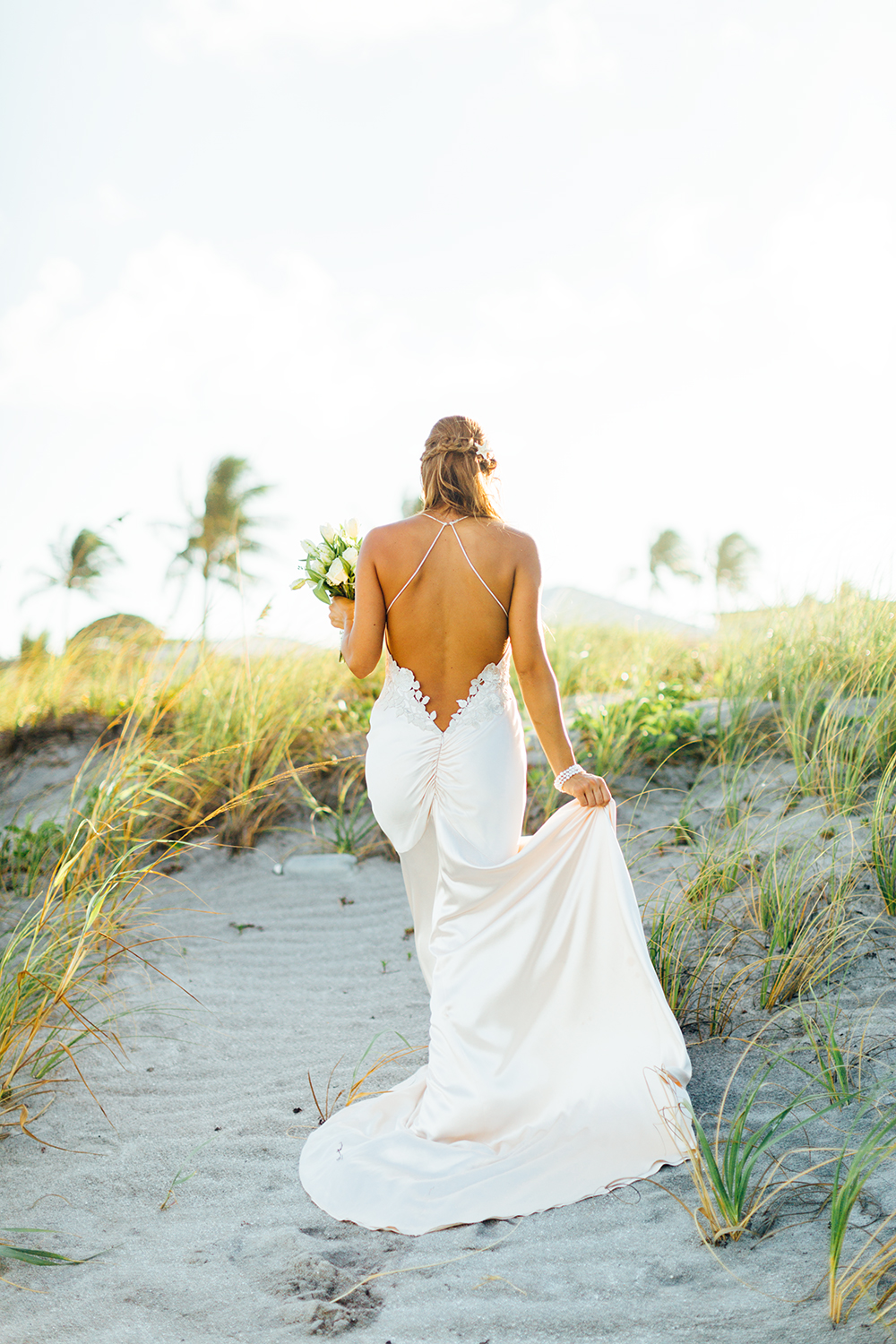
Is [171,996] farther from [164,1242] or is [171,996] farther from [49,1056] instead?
[164,1242]

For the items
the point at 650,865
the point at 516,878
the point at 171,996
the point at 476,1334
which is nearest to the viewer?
the point at 476,1334

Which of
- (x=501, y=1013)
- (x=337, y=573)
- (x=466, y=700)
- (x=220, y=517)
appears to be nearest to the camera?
(x=501, y=1013)

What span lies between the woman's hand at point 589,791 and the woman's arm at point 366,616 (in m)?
0.80

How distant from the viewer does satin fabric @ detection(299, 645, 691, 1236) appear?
2.51 metres

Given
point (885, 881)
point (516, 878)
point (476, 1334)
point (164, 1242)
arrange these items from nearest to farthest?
point (476, 1334), point (164, 1242), point (516, 878), point (885, 881)

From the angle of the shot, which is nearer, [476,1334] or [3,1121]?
[476,1334]

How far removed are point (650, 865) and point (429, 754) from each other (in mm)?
2076

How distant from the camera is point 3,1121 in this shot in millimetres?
3018

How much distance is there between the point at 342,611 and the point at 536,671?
843mm

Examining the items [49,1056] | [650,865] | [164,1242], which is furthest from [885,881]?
[49,1056]

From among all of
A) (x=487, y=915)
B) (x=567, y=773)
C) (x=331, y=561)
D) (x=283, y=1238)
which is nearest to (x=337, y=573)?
(x=331, y=561)

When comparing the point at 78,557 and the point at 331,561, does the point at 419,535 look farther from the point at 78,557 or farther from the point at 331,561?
the point at 78,557

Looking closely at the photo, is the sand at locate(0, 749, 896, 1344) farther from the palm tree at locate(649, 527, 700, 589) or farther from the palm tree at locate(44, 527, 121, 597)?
the palm tree at locate(649, 527, 700, 589)

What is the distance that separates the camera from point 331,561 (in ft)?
Result: 10.8
